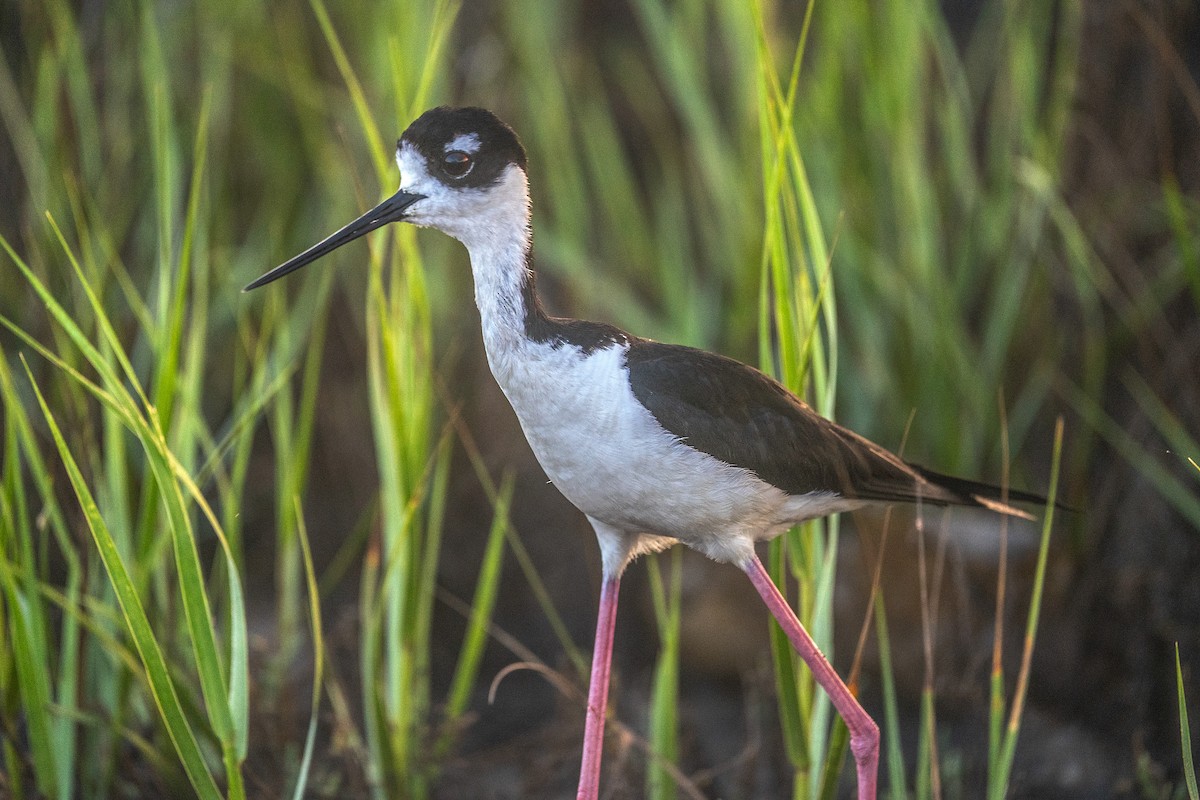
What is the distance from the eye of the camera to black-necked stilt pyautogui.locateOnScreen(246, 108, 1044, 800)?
1528 mm

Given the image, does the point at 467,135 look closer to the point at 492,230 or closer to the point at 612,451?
the point at 492,230

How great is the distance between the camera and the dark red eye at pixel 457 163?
1.56 metres

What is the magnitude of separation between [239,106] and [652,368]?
7.51 feet

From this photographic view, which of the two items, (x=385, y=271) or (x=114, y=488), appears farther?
(x=385, y=271)

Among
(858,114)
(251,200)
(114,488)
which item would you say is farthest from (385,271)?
(114,488)

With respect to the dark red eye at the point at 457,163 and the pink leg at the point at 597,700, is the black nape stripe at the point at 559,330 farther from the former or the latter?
the pink leg at the point at 597,700

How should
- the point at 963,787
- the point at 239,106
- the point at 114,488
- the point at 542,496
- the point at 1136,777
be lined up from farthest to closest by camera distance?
the point at 239,106, the point at 542,496, the point at 963,787, the point at 1136,777, the point at 114,488

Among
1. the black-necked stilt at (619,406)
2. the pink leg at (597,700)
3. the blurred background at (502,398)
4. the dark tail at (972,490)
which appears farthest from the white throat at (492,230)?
the dark tail at (972,490)

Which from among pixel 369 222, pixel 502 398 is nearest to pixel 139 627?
pixel 369 222

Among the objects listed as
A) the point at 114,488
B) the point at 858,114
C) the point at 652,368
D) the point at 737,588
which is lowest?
the point at 737,588

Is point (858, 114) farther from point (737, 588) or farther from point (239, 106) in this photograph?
point (239, 106)

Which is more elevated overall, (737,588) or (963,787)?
(737,588)

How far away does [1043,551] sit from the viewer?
1657 millimetres

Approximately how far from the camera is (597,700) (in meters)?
1.72
